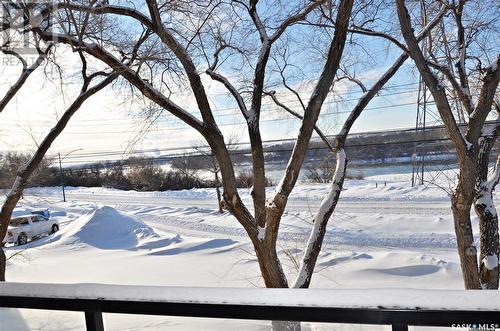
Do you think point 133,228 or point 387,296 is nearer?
Result: point 387,296

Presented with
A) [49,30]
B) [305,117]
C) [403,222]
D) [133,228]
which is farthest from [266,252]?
[133,228]

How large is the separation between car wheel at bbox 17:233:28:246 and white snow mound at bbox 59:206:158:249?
1.68 metres

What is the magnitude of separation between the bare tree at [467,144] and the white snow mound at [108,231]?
13.5 m

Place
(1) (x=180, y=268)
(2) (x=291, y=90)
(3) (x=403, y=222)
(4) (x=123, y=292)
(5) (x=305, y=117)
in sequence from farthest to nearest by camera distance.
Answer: (3) (x=403, y=222)
(1) (x=180, y=268)
(2) (x=291, y=90)
(5) (x=305, y=117)
(4) (x=123, y=292)

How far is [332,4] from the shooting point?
5785 mm

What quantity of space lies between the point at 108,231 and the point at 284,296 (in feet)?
62.1

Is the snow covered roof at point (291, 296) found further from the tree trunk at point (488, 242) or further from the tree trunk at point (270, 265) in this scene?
the tree trunk at point (488, 242)

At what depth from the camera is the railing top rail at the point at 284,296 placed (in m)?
1.15

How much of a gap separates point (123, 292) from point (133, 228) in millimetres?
18104

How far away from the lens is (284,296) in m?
1.27

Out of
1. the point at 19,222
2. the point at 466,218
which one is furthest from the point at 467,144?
the point at 19,222

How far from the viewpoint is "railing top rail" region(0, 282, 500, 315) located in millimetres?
1150

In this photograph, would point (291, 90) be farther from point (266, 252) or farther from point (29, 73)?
point (29, 73)

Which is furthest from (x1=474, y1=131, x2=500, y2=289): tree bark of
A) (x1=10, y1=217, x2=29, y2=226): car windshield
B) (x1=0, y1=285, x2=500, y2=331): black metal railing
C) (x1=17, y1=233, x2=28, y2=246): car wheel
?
(x1=10, y1=217, x2=29, y2=226): car windshield
